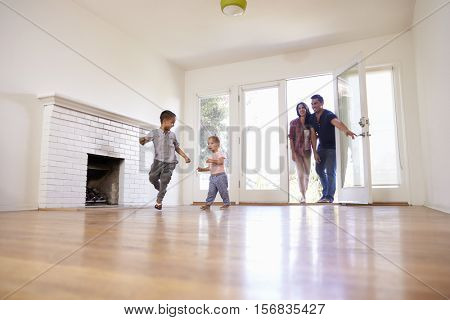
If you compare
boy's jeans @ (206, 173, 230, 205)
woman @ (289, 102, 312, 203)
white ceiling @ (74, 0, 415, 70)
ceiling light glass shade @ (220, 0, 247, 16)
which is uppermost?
white ceiling @ (74, 0, 415, 70)

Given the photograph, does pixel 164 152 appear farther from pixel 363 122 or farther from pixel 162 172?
pixel 363 122

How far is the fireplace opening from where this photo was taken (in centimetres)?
423

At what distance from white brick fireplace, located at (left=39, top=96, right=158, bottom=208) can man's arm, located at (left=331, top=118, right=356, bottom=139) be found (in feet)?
8.88

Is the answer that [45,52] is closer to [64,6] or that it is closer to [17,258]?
[64,6]

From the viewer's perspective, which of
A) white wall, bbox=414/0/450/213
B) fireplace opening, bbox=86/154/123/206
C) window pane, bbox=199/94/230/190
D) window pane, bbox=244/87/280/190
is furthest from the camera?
window pane, bbox=199/94/230/190

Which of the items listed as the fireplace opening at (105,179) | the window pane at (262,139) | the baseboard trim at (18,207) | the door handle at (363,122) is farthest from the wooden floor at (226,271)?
the window pane at (262,139)

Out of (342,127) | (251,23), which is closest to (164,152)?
(251,23)

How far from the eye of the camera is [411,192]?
14.2 ft

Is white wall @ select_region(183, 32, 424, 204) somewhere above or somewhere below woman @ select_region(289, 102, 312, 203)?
above

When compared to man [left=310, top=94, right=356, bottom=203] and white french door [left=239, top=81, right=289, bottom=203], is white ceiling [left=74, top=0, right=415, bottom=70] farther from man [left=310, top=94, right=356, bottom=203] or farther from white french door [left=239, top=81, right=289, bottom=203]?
man [left=310, top=94, right=356, bottom=203]

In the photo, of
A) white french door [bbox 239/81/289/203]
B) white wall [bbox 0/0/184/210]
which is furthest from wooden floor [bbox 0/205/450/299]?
white french door [bbox 239/81/289/203]

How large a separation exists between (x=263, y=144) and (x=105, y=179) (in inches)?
103

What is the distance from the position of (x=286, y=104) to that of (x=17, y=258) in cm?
494

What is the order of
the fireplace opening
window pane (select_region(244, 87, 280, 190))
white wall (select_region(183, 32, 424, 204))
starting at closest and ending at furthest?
the fireplace opening
white wall (select_region(183, 32, 424, 204))
window pane (select_region(244, 87, 280, 190))
